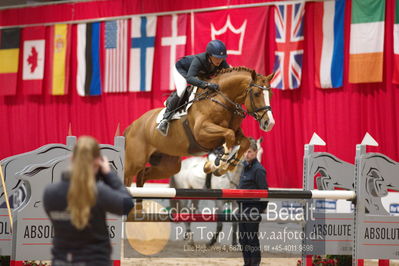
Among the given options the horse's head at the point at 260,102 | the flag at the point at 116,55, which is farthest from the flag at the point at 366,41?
the flag at the point at 116,55

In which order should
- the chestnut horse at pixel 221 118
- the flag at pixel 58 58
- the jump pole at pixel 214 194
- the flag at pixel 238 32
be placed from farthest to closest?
the flag at pixel 58 58
the flag at pixel 238 32
the chestnut horse at pixel 221 118
the jump pole at pixel 214 194

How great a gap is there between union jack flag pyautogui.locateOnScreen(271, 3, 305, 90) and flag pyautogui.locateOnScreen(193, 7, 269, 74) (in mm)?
277

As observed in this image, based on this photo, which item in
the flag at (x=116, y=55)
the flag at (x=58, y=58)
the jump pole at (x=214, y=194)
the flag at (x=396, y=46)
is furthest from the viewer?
the flag at (x=58, y=58)

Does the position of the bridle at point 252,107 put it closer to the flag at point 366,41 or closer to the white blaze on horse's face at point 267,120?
the white blaze on horse's face at point 267,120

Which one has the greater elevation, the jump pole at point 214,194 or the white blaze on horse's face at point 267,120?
the white blaze on horse's face at point 267,120

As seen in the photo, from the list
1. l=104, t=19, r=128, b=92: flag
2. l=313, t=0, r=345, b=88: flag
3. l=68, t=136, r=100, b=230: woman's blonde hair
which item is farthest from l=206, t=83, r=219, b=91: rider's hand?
l=104, t=19, r=128, b=92: flag

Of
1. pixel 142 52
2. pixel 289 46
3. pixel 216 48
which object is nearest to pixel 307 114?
pixel 289 46

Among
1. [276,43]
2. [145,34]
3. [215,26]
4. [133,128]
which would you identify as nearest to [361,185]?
[133,128]

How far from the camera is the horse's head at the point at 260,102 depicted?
18.6ft

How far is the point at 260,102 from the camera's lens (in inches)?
225

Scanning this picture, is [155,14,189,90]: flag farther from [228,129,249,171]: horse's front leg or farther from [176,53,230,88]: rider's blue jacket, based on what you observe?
[228,129,249,171]: horse's front leg

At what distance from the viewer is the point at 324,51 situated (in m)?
9.72

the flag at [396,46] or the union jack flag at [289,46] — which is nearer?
the flag at [396,46]

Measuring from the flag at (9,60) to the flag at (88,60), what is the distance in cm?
168
